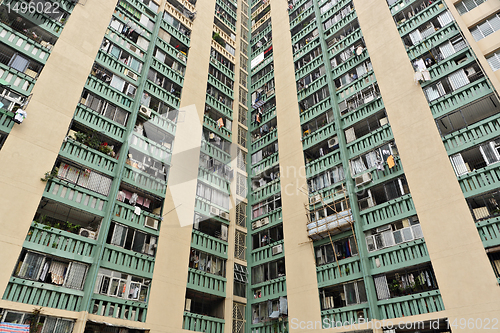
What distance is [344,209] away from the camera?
2455 cm

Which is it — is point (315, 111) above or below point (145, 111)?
above

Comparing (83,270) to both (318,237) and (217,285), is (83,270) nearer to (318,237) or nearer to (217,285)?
(217,285)

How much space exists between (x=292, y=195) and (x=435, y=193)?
35.5 feet

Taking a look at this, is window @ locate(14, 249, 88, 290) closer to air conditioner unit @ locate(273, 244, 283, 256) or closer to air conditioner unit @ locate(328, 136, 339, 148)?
air conditioner unit @ locate(273, 244, 283, 256)

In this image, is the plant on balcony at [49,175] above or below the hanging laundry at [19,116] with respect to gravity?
below

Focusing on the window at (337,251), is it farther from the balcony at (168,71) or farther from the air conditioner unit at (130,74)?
the air conditioner unit at (130,74)

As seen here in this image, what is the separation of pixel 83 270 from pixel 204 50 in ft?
82.4

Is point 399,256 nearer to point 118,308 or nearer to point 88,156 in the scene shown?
point 118,308

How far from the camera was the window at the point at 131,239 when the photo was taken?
22.0 metres

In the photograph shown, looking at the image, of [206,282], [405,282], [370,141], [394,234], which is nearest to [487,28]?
[370,141]

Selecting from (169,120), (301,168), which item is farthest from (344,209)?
(169,120)

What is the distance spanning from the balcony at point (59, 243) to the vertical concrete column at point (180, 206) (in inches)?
178

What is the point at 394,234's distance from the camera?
70.4 ft

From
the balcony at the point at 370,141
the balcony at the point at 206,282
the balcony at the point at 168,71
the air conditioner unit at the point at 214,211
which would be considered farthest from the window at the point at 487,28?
the balcony at the point at 206,282
